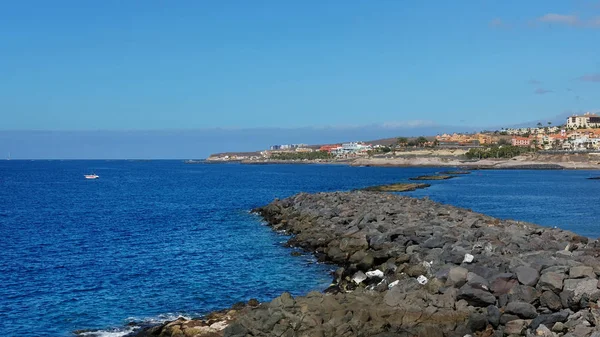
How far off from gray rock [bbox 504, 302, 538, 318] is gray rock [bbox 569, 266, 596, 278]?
1.82m

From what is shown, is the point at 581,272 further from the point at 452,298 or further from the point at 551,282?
the point at 452,298

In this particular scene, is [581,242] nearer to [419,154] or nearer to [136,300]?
[136,300]

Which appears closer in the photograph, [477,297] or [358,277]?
[477,297]

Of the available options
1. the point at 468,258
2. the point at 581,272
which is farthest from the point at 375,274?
the point at 581,272

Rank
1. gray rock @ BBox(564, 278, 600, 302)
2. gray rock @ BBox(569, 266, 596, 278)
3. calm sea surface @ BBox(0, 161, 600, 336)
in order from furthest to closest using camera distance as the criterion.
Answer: calm sea surface @ BBox(0, 161, 600, 336) → gray rock @ BBox(569, 266, 596, 278) → gray rock @ BBox(564, 278, 600, 302)

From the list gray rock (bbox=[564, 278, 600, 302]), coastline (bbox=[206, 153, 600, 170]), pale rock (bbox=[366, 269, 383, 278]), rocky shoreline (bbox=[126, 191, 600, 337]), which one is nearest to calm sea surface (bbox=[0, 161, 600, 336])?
pale rock (bbox=[366, 269, 383, 278])

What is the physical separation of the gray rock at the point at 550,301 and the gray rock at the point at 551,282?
0.21m

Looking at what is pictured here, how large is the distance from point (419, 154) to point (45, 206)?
136 meters

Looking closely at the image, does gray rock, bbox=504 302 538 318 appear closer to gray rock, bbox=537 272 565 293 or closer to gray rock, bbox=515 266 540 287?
gray rock, bbox=537 272 565 293

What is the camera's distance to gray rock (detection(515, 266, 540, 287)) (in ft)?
41.2

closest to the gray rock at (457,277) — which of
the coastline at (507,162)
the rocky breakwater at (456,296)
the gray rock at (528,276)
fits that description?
the rocky breakwater at (456,296)

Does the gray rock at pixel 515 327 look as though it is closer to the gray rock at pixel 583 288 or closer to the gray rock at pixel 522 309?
the gray rock at pixel 522 309

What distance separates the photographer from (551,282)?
12.2 meters

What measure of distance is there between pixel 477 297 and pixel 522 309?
3.35ft
